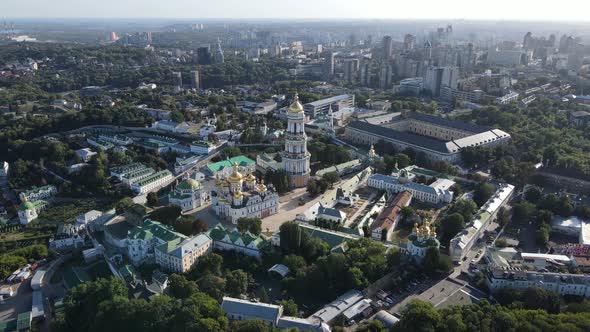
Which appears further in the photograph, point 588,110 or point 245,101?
point 245,101

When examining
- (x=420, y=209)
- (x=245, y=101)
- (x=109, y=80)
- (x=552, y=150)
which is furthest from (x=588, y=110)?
(x=109, y=80)

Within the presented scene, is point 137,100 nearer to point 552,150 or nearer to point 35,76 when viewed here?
point 35,76

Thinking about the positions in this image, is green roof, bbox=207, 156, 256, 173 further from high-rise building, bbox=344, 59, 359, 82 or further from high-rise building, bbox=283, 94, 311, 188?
high-rise building, bbox=344, 59, 359, 82

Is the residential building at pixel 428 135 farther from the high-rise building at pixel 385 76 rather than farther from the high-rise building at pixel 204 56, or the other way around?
the high-rise building at pixel 204 56

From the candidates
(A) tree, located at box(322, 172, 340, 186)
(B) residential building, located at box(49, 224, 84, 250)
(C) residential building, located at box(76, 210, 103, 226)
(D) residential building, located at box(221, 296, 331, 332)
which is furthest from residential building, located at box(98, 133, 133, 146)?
(D) residential building, located at box(221, 296, 331, 332)

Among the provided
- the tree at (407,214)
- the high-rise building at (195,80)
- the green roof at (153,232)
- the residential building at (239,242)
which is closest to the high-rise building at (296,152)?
the tree at (407,214)

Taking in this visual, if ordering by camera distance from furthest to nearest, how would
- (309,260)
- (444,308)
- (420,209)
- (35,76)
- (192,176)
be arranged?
1. (35,76)
2. (192,176)
3. (420,209)
4. (309,260)
5. (444,308)

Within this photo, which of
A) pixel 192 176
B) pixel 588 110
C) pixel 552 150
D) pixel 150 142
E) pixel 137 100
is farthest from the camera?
pixel 137 100
